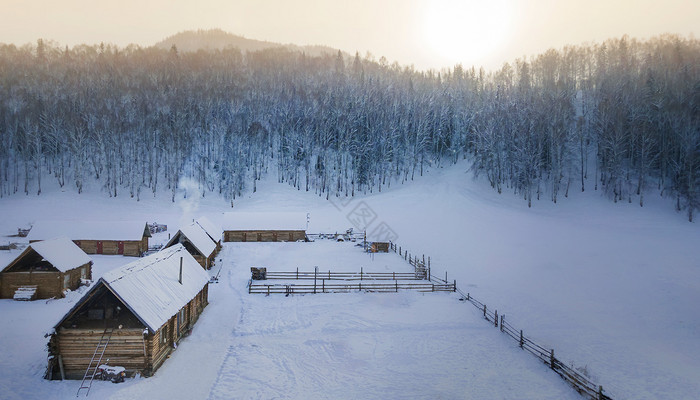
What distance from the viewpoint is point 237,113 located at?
274 ft

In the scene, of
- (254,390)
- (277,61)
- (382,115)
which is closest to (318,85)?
(382,115)

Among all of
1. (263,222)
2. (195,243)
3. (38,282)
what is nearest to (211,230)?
(195,243)

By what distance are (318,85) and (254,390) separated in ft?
296

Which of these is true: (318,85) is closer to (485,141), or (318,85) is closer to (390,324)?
(485,141)

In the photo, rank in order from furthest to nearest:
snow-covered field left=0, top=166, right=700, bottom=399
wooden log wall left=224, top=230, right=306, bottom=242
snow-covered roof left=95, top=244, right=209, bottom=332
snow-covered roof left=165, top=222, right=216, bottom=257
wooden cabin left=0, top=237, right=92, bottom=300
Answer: wooden log wall left=224, top=230, right=306, bottom=242 → snow-covered roof left=165, top=222, right=216, bottom=257 → wooden cabin left=0, top=237, right=92, bottom=300 → snow-covered roof left=95, top=244, right=209, bottom=332 → snow-covered field left=0, top=166, right=700, bottom=399

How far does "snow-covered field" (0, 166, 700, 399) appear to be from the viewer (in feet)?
51.9

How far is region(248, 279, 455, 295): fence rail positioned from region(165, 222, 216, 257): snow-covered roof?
6542 mm

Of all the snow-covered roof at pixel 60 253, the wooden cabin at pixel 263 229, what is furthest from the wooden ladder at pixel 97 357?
the wooden cabin at pixel 263 229

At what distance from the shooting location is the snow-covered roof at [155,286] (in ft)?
52.6

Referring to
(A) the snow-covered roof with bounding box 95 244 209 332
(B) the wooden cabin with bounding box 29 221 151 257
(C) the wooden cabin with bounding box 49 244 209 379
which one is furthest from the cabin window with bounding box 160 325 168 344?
(B) the wooden cabin with bounding box 29 221 151 257

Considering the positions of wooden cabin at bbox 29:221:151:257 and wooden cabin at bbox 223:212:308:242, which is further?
wooden cabin at bbox 223:212:308:242

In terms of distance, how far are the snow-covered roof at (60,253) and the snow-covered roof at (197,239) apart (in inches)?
258

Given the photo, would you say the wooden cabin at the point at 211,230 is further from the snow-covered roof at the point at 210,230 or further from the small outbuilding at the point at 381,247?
the small outbuilding at the point at 381,247

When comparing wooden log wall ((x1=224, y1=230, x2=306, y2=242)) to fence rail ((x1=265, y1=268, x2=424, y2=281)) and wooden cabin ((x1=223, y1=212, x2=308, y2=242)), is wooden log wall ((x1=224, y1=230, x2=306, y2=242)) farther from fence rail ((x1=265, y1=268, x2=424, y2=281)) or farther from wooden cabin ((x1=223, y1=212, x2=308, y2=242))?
fence rail ((x1=265, y1=268, x2=424, y2=281))
